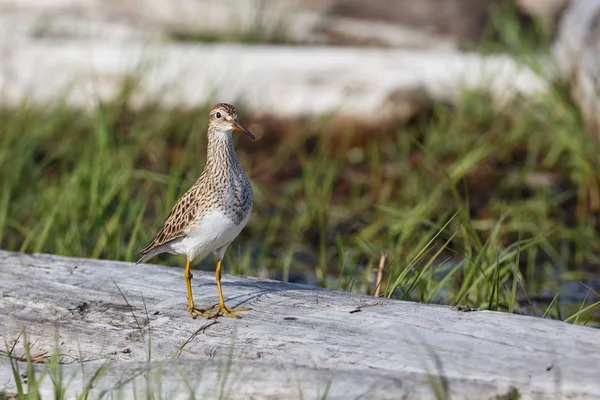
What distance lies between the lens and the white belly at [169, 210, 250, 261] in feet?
14.8

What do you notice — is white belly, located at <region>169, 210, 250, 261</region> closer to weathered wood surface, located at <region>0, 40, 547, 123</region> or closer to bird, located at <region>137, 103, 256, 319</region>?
bird, located at <region>137, 103, 256, 319</region>

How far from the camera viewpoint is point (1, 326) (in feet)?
15.2

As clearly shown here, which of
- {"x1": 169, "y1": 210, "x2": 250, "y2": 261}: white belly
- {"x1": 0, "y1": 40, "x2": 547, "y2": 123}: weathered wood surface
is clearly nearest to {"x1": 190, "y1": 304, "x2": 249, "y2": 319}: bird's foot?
{"x1": 169, "y1": 210, "x2": 250, "y2": 261}: white belly

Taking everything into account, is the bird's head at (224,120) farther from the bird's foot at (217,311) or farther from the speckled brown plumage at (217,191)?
the bird's foot at (217,311)

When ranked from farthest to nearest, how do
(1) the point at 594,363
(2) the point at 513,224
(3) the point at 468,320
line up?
(2) the point at 513,224 < (3) the point at 468,320 < (1) the point at 594,363

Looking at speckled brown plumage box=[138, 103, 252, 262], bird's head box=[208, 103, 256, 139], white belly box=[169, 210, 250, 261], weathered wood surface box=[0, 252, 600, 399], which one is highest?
bird's head box=[208, 103, 256, 139]

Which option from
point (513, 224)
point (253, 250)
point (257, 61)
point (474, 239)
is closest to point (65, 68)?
point (257, 61)

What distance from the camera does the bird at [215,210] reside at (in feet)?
14.8

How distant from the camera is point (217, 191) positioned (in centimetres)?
454

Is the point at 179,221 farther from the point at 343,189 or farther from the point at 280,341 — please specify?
the point at 343,189

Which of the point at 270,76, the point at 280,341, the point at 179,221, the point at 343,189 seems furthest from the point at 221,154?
the point at 270,76

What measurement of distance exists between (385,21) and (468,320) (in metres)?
6.85

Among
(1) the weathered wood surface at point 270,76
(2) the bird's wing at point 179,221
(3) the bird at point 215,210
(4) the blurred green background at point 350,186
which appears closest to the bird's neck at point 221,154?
(3) the bird at point 215,210

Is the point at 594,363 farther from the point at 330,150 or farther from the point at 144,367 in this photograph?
the point at 330,150
